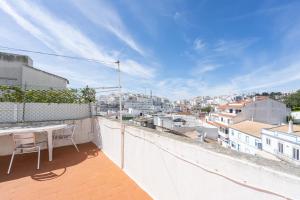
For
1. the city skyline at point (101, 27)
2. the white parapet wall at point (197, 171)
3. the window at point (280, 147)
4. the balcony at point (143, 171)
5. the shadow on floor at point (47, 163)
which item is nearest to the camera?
the white parapet wall at point (197, 171)

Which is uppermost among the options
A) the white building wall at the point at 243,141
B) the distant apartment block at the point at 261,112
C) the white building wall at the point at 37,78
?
the white building wall at the point at 37,78

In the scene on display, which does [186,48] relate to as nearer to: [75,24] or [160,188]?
[75,24]

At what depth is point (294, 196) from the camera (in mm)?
1007

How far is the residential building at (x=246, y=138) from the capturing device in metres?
18.5

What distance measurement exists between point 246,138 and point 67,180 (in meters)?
22.1

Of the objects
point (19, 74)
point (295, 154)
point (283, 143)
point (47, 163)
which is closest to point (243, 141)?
point (283, 143)

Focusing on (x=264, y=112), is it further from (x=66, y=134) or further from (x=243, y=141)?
(x=66, y=134)

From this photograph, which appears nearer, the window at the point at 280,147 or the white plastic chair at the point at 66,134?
the white plastic chair at the point at 66,134

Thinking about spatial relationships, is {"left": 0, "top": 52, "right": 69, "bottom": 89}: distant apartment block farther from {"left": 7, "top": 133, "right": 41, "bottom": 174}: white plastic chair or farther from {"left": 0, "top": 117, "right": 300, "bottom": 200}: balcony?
{"left": 7, "top": 133, "right": 41, "bottom": 174}: white plastic chair

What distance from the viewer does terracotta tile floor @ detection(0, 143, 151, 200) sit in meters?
2.83

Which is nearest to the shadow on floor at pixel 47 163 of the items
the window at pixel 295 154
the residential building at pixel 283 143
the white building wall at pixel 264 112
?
the residential building at pixel 283 143

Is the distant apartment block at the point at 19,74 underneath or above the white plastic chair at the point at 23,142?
above

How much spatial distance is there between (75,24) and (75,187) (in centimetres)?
516

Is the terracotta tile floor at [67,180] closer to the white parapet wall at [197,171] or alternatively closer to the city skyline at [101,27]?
the white parapet wall at [197,171]
